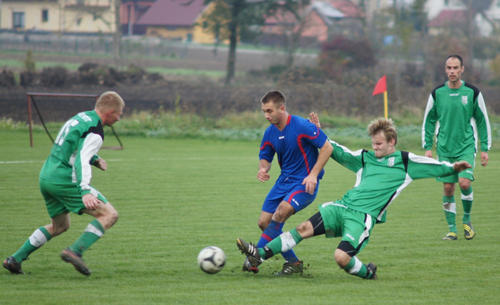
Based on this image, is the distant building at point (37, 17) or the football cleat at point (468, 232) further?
the distant building at point (37, 17)

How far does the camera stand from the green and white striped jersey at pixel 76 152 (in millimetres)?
6102

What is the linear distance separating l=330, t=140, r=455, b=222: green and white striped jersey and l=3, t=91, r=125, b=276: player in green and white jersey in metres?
2.35

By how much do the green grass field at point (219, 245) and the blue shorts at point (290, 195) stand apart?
2.29 ft

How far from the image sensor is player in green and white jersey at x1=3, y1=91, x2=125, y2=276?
241 inches

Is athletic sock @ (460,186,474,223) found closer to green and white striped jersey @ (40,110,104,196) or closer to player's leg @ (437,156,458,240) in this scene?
player's leg @ (437,156,458,240)

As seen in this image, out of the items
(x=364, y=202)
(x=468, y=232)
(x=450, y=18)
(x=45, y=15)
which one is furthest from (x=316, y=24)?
(x=45, y=15)

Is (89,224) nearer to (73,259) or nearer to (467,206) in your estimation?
(73,259)

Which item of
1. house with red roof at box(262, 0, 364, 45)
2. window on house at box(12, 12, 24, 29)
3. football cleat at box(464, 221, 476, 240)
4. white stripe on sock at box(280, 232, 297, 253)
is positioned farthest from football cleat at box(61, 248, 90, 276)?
window on house at box(12, 12, 24, 29)

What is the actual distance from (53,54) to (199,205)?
4236 cm

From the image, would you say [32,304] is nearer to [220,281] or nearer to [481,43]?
[220,281]

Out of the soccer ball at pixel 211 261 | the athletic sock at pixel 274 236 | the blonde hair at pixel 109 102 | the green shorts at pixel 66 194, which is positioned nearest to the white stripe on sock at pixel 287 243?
the athletic sock at pixel 274 236

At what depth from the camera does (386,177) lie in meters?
6.58

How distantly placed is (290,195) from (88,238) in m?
1.98

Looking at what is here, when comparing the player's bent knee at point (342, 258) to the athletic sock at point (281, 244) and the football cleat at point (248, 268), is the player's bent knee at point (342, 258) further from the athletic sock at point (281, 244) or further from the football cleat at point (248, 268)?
the football cleat at point (248, 268)
